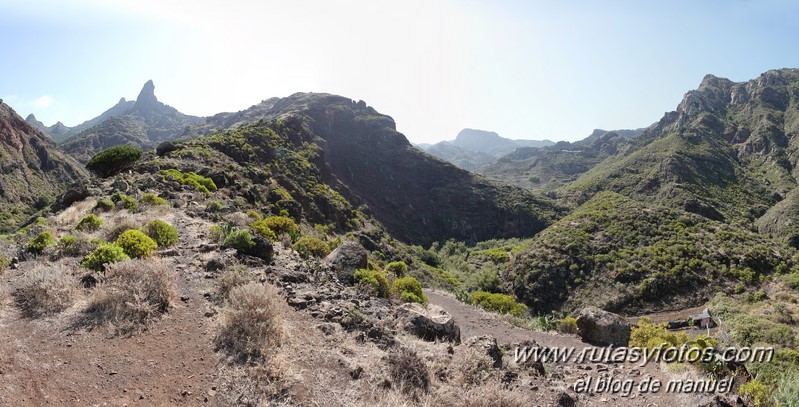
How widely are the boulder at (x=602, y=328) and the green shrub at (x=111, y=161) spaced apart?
2777 cm

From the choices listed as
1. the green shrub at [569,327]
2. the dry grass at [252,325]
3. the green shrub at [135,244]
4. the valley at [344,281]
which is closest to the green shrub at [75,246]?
the valley at [344,281]

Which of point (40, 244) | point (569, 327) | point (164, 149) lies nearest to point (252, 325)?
point (40, 244)

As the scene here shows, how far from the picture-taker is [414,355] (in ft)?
22.2

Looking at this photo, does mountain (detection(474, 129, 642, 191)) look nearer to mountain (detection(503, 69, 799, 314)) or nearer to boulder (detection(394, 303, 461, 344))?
mountain (detection(503, 69, 799, 314))

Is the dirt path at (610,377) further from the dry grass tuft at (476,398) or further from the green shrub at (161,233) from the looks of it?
the green shrub at (161,233)

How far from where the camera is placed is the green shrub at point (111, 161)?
77.7 ft

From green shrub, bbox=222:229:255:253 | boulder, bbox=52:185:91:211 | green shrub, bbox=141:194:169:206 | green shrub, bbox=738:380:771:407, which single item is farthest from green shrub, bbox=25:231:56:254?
green shrub, bbox=738:380:771:407

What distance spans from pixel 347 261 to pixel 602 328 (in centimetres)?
892

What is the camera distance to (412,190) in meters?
82.6

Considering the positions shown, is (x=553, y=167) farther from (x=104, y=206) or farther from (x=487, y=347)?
(x=487, y=347)

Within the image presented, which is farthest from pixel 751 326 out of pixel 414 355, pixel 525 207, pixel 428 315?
pixel 525 207

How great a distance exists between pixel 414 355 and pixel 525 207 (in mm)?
73692

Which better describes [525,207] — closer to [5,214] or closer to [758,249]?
[758,249]

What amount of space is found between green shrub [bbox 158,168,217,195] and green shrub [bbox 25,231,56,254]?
12066 mm
